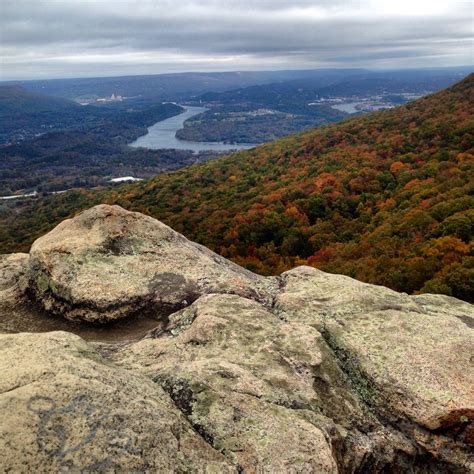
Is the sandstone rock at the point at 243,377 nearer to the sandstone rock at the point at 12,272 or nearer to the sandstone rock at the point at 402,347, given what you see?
the sandstone rock at the point at 402,347

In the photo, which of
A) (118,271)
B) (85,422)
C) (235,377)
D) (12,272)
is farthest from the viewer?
(12,272)

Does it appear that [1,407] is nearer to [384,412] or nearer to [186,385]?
[186,385]

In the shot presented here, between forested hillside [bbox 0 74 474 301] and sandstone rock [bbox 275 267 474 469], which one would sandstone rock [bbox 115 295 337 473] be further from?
forested hillside [bbox 0 74 474 301]

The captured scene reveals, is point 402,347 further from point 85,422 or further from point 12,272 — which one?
point 12,272

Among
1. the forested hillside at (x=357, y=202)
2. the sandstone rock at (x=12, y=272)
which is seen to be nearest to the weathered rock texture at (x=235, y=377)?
the sandstone rock at (x=12, y=272)

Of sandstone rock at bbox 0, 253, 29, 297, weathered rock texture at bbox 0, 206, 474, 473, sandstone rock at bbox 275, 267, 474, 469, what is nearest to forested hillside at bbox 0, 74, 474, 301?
sandstone rock at bbox 275, 267, 474, 469


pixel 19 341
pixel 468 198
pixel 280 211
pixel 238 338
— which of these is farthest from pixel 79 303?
pixel 280 211

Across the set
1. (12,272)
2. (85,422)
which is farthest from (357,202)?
(85,422)
